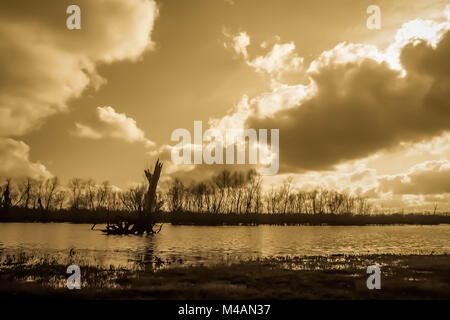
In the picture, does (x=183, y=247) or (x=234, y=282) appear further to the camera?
(x=183, y=247)

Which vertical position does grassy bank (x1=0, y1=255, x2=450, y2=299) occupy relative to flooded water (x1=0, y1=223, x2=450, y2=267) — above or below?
above

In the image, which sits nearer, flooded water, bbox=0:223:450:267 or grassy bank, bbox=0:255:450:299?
grassy bank, bbox=0:255:450:299

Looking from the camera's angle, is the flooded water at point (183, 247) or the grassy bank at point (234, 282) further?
the flooded water at point (183, 247)

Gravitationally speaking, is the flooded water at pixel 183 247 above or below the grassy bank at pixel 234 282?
below

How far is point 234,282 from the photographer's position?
16656mm

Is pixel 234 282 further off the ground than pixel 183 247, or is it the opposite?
pixel 234 282

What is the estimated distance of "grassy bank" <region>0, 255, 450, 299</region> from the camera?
1383cm

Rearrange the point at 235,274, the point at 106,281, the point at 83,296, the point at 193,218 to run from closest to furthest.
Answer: the point at 83,296
the point at 106,281
the point at 235,274
the point at 193,218

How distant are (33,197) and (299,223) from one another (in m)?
94.7

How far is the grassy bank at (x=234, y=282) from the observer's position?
13.8m
